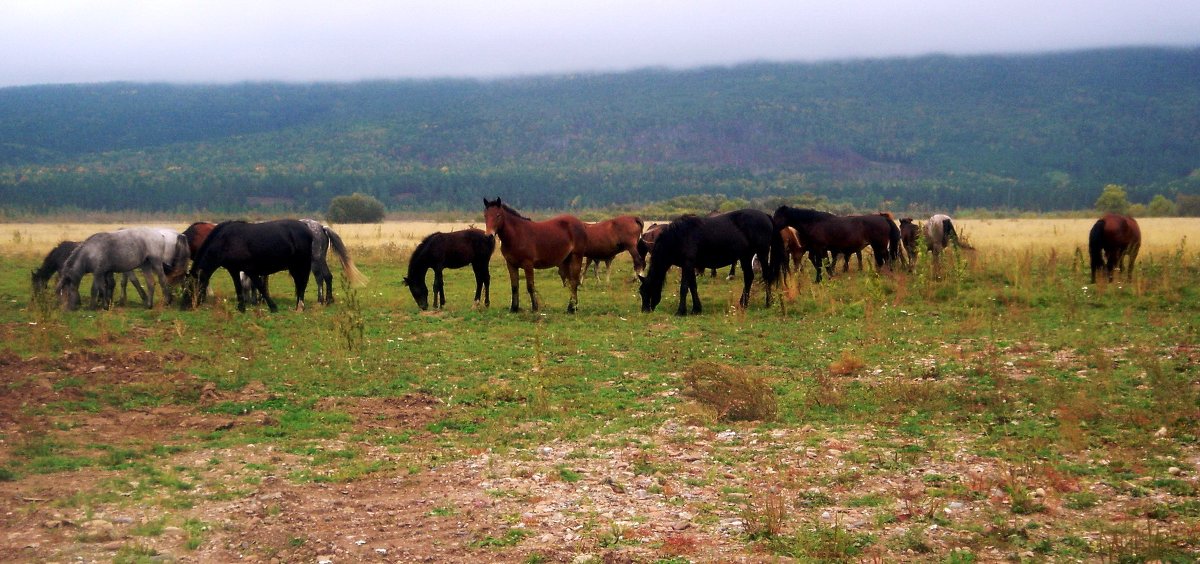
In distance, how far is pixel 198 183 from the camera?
116 metres

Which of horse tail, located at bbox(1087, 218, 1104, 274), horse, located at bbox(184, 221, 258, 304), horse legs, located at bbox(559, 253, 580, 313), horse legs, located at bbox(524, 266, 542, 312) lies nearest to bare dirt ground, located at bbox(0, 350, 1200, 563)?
horse legs, located at bbox(524, 266, 542, 312)

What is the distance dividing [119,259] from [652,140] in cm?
13756

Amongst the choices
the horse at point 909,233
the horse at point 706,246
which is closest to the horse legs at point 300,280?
the horse at point 706,246

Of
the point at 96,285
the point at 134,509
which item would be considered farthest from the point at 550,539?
the point at 96,285

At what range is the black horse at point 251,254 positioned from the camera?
703 inches

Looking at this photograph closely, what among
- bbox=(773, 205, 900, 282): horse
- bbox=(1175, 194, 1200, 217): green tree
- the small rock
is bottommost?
bbox=(1175, 194, 1200, 217): green tree

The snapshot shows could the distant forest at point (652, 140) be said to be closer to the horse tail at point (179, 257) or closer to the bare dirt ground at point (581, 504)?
the horse tail at point (179, 257)

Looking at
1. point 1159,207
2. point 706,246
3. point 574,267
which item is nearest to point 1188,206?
point 1159,207

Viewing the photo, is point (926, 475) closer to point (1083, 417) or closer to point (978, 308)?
point (1083, 417)

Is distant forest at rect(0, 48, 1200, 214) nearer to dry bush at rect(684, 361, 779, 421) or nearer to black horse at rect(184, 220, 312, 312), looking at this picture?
black horse at rect(184, 220, 312, 312)

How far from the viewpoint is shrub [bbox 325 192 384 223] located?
7569 cm

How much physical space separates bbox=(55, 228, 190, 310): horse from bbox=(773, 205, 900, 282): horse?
11304mm

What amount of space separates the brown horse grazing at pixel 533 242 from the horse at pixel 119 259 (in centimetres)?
607

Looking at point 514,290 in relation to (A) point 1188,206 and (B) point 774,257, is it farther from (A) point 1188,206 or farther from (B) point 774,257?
(A) point 1188,206
